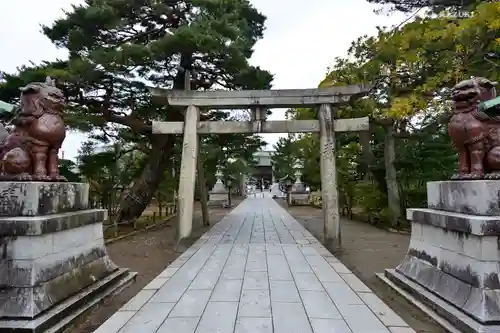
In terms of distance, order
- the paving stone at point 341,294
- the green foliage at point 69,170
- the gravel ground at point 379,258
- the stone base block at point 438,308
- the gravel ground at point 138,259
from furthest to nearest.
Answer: the green foliage at point 69,170 < the paving stone at point 341,294 < the gravel ground at point 138,259 < the gravel ground at point 379,258 < the stone base block at point 438,308

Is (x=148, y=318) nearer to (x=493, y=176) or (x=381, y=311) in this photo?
(x=381, y=311)

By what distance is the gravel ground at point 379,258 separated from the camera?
4633 mm

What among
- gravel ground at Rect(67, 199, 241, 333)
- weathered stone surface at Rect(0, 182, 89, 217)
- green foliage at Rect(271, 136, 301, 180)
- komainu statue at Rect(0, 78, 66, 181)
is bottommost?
gravel ground at Rect(67, 199, 241, 333)

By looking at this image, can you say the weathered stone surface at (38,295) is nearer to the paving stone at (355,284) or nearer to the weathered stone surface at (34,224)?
the weathered stone surface at (34,224)

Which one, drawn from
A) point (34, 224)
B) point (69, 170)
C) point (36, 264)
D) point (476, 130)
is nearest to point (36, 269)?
point (36, 264)

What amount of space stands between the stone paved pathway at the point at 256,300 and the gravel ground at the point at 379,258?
1.13ft

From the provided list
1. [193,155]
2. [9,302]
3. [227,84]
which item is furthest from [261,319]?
[227,84]

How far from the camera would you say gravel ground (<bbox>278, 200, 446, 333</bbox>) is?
4633 millimetres

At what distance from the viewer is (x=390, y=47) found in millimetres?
10648

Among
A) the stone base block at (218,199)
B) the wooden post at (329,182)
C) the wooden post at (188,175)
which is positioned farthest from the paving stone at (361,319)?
the stone base block at (218,199)

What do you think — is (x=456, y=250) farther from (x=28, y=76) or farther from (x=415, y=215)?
(x=28, y=76)

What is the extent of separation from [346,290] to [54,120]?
15.4 feet

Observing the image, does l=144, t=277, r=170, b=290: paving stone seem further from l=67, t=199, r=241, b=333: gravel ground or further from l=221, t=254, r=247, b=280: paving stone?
l=221, t=254, r=247, b=280: paving stone

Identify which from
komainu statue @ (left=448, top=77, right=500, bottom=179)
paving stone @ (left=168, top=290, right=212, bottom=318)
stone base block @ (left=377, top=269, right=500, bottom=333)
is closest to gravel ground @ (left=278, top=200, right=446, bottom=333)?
stone base block @ (left=377, top=269, right=500, bottom=333)
